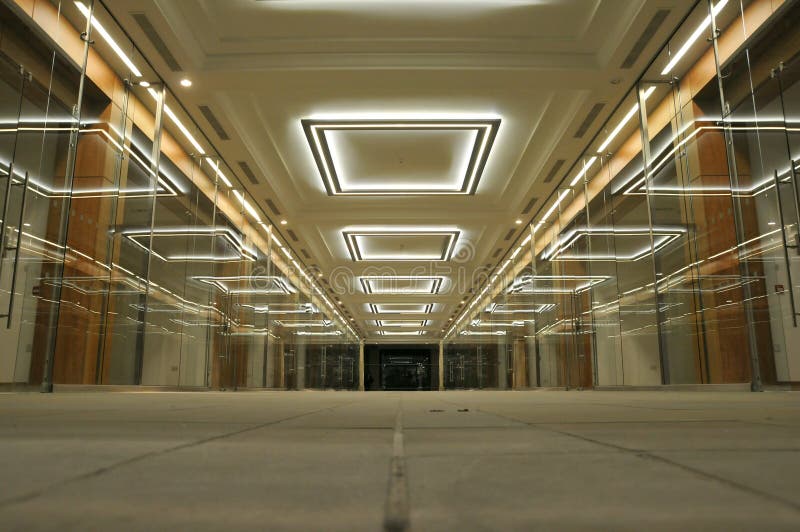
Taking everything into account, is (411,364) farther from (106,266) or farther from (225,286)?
(106,266)

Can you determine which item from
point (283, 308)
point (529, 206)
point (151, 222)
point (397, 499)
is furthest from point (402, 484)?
point (283, 308)

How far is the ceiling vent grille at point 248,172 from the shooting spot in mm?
10420

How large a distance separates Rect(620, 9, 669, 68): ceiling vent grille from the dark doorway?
115 ft

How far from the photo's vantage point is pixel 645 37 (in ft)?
22.9

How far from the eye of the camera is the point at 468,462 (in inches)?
33.3

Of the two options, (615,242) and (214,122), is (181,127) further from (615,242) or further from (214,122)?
(615,242)

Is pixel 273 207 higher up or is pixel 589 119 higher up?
pixel 589 119

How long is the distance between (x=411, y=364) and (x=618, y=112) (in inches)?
1401

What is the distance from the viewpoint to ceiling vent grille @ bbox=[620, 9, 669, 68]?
6.57 metres

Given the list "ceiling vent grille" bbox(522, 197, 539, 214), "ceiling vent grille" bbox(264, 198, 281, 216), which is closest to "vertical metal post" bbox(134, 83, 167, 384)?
"ceiling vent grille" bbox(264, 198, 281, 216)

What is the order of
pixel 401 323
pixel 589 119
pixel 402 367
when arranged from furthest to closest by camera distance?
pixel 402 367 < pixel 401 323 < pixel 589 119

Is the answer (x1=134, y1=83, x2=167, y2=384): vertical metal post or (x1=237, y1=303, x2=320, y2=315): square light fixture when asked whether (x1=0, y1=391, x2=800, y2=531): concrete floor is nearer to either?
(x1=134, y1=83, x2=167, y2=384): vertical metal post

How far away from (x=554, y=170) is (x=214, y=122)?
581cm

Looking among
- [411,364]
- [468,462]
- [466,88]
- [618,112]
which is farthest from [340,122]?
[411,364]
